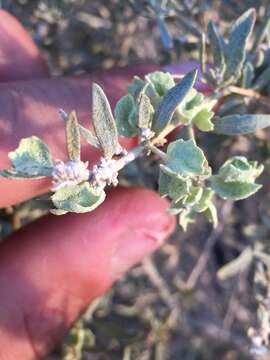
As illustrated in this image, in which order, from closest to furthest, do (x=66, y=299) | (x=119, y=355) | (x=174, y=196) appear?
1. (x=174, y=196)
2. (x=66, y=299)
3. (x=119, y=355)

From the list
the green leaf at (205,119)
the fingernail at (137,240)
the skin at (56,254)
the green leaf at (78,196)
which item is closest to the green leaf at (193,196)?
the green leaf at (205,119)

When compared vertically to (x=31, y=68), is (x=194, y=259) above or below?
below

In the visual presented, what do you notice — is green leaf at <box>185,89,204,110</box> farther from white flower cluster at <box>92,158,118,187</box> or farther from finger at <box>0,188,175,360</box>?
finger at <box>0,188,175,360</box>

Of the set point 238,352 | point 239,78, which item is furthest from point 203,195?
point 238,352

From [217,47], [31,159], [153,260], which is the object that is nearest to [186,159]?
[31,159]

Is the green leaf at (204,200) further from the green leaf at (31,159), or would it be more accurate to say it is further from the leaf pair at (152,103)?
the green leaf at (31,159)

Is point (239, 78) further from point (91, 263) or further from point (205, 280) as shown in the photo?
point (205, 280)

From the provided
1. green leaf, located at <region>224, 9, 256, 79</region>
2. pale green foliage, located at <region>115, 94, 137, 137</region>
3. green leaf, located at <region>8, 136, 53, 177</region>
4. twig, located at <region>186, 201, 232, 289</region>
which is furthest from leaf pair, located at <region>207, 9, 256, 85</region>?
twig, located at <region>186, 201, 232, 289</region>
